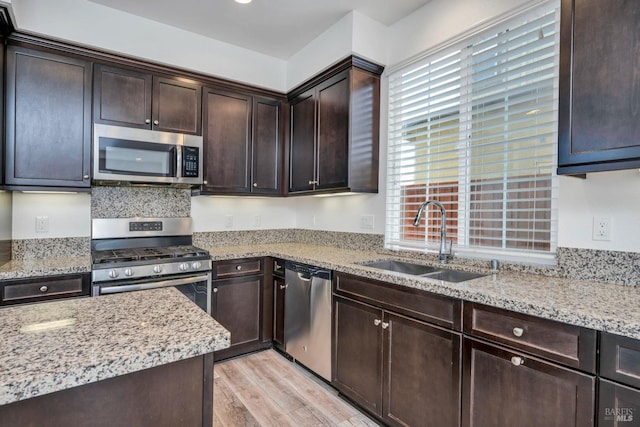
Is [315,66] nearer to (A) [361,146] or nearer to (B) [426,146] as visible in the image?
(A) [361,146]

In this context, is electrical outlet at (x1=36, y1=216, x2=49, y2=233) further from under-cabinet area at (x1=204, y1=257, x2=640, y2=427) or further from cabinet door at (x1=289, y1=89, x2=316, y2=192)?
under-cabinet area at (x1=204, y1=257, x2=640, y2=427)

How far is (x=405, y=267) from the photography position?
2402mm

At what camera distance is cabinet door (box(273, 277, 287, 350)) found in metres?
2.86

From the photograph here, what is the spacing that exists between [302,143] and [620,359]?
8.50 feet

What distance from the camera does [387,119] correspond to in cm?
271

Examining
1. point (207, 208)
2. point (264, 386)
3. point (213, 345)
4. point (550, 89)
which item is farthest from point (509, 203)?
point (207, 208)

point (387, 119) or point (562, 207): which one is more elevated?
point (387, 119)

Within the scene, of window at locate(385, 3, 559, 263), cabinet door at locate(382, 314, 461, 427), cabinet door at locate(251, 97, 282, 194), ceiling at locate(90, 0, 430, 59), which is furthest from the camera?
cabinet door at locate(251, 97, 282, 194)

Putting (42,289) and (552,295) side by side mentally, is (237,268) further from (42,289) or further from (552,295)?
(552,295)

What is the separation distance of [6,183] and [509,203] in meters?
3.13

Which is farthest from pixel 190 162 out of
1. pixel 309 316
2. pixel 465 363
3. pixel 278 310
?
pixel 465 363

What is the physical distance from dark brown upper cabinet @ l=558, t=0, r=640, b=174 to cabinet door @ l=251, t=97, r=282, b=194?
2368 millimetres

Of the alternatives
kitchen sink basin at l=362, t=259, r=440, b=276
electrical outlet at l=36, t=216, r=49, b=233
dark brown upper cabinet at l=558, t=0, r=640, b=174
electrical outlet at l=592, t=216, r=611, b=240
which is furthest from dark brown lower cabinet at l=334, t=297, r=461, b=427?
electrical outlet at l=36, t=216, r=49, b=233

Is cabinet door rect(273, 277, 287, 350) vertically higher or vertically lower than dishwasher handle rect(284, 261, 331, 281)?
lower
